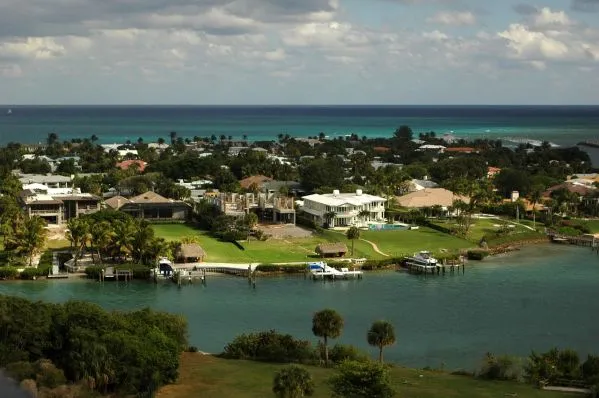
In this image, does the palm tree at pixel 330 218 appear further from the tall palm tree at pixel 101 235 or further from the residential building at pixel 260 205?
the tall palm tree at pixel 101 235

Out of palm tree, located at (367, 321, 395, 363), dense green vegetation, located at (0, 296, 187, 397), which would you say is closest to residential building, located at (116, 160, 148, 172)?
dense green vegetation, located at (0, 296, 187, 397)

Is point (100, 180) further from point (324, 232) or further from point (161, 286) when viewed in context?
point (161, 286)

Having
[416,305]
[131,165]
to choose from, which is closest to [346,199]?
[416,305]

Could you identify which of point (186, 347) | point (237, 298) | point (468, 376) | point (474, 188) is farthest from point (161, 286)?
point (474, 188)

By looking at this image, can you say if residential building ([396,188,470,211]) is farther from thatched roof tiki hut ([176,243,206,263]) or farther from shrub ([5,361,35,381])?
shrub ([5,361,35,381])

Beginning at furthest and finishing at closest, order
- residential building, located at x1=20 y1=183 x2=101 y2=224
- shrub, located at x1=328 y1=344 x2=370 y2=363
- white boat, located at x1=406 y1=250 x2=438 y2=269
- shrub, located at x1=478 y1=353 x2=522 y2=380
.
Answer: residential building, located at x1=20 y1=183 x2=101 y2=224 → white boat, located at x1=406 y1=250 x2=438 y2=269 → shrub, located at x1=328 y1=344 x2=370 y2=363 → shrub, located at x1=478 y1=353 x2=522 y2=380

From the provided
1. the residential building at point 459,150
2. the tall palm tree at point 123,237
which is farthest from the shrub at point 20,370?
the residential building at point 459,150

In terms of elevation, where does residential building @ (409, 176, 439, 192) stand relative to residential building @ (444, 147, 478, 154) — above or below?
below
